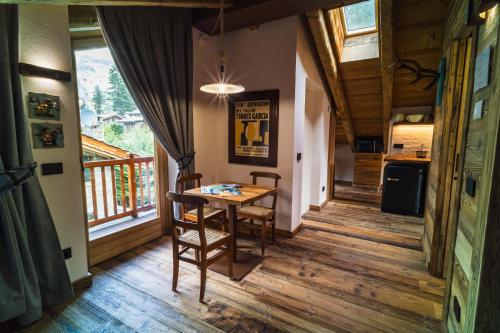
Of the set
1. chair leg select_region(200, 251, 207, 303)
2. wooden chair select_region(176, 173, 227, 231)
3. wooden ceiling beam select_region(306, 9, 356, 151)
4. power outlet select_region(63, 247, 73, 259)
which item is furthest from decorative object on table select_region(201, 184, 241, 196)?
wooden ceiling beam select_region(306, 9, 356, 151)

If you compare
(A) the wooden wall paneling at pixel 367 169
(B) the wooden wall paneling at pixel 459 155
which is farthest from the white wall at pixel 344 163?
(B) the wooden wall paneling at pixel 459 155

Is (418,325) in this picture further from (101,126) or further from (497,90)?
(101,126)

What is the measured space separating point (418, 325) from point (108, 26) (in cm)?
356

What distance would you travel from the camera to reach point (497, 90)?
42.5 inches

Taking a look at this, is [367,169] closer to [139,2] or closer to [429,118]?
[429,118]

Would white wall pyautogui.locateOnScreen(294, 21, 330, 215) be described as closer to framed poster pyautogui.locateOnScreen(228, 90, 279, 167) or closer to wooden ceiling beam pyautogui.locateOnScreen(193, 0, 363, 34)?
framed poster pyautogui.locateOnScreen(228, 90, 279, 167)

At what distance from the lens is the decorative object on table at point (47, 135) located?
182 centimetres

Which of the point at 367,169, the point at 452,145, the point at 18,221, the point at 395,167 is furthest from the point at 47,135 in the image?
the point at 367,169

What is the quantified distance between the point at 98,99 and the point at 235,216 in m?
2.02

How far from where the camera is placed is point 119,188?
3.39 metres

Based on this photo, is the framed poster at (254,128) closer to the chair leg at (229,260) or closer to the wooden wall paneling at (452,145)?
the chair leg at (229,260)

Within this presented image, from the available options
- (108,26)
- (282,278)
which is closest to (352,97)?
(282,278)

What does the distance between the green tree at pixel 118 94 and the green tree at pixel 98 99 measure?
0.11 metres

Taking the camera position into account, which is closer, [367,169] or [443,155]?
[443,155]
